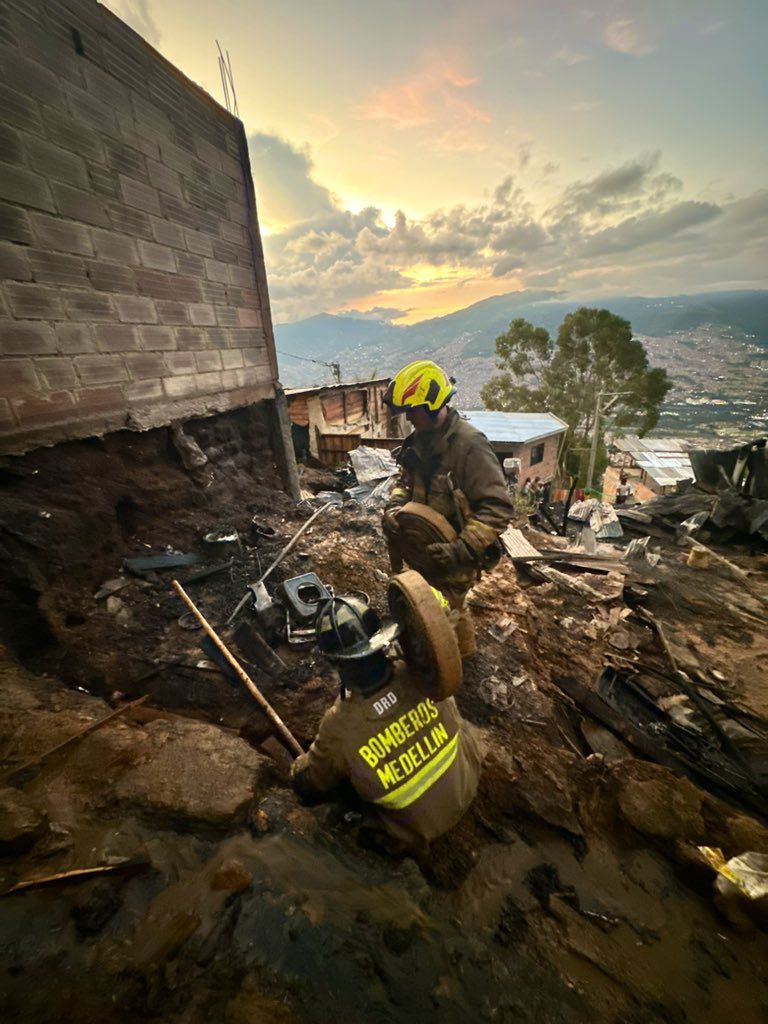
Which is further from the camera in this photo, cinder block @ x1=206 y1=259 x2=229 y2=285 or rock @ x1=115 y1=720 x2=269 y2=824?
cinder block @ x1=206 y1=259 x2=229 y2=285

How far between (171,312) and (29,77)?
192 centimetres

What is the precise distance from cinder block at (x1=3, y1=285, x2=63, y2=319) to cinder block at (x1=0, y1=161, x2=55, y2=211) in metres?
0.63

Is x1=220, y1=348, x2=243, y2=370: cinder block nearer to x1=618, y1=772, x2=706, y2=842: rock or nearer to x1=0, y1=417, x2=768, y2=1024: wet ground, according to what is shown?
x1=0, y1=417, x2=768, y2=1024: wet ground

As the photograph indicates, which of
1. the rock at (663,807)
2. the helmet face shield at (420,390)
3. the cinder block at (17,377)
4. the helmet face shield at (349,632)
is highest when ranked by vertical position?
the cinder block at (17,377)

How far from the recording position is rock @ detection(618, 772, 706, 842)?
242cm

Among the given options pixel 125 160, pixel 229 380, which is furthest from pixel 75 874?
pixel 125 160

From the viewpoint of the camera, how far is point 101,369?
3840 mm

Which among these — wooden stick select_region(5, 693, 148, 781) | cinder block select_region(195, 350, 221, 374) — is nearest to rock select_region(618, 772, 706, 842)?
wooden stick select_region(5, 693, 148, 781)

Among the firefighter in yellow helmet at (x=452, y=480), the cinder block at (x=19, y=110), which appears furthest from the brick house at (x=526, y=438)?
the cinder block at (x=19, y=110)

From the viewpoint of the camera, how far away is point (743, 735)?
3639 mm

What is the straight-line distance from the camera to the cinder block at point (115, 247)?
373cm

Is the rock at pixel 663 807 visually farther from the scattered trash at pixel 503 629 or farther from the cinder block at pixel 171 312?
the cinder block at pixel 171 312

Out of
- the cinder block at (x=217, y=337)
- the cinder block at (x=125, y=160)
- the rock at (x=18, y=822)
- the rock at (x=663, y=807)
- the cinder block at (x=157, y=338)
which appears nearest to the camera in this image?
the rock at (x=18, y=822)

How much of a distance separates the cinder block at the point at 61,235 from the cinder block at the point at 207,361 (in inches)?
61.8
